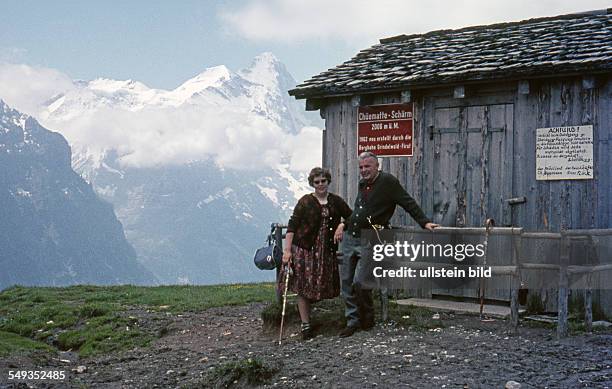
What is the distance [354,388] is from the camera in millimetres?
6312

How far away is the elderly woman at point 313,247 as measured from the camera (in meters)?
9.02

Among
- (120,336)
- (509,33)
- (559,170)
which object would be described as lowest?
(120,336)

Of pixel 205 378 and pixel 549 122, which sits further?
pixel 549 122

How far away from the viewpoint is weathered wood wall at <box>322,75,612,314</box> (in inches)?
403

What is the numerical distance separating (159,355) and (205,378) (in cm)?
230

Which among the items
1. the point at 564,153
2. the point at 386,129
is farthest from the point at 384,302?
the point at 386,129

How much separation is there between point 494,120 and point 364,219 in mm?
3474

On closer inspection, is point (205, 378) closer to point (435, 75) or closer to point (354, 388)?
point (354, 388)

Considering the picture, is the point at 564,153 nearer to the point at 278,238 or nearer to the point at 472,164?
the point at 472,164

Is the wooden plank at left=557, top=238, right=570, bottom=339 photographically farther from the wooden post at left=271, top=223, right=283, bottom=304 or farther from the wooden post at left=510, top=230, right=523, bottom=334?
the wooden post at left=271, top=223, right=283, bottom=304

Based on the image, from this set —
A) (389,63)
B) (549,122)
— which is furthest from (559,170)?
(389,63)

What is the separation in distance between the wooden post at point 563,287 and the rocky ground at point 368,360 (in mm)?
135

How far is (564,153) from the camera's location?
10.4 metres

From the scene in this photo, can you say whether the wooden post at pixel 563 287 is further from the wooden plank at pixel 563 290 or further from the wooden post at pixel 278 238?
the wooden post at pixel 278 238
